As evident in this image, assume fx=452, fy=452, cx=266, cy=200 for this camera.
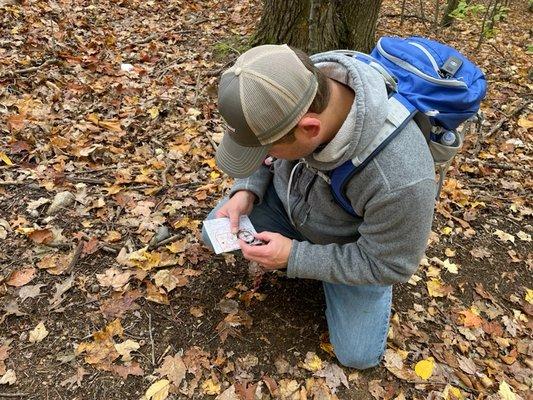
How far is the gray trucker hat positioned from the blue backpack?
1.43ft

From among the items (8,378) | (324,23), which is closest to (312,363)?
(8,378)

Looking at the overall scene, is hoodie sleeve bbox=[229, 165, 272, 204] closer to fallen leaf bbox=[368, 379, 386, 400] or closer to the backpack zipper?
the backpack zipper

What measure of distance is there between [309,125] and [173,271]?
175 cm

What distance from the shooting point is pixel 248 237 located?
277 cm

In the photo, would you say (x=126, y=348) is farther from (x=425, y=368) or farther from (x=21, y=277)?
(x=425, y=368)

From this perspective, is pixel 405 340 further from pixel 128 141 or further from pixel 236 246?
pixel 128 141

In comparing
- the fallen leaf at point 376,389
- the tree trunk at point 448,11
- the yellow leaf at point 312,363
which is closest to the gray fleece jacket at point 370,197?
the yellow leaf at point 312,363

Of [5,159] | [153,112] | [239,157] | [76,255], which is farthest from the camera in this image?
[153,112]

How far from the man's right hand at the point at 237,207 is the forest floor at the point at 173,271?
508 mm

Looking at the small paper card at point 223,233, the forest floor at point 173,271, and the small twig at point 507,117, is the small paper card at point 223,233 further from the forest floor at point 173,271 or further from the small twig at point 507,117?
the small twig at point 507,117

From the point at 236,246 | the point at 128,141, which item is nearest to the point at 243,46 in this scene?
the point at 128,141

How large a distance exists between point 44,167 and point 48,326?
5.29ft

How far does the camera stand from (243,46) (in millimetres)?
5773

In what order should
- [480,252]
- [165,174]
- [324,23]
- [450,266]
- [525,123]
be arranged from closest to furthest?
1. [450,266]
2. [480,252]
3. [165,174]
4. [324,23]
5. [525,123]
